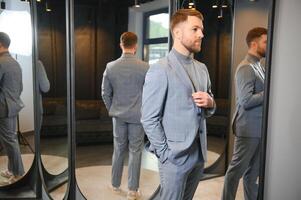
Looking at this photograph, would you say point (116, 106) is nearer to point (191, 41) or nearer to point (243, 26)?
point (191, 41)

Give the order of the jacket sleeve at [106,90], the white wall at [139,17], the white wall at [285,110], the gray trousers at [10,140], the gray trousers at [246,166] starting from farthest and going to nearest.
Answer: the gray trousers at [10,140] → the jacket sleeve at [106,90] → the white wall at [139,17] → the gray trousers at [246,166] → the white wall at [285,110]

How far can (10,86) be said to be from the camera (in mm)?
2523

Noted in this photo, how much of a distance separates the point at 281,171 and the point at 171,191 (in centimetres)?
78

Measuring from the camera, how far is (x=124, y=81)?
→ 2291 millimetres

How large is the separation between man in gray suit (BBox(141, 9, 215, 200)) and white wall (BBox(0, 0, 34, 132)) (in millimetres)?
1300

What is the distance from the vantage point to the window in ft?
7.25

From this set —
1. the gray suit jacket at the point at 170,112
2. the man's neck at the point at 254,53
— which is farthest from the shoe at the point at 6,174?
the man's neck at the point at 254,53

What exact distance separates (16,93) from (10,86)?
74 mm

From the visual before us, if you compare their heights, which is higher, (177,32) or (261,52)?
(177,32)

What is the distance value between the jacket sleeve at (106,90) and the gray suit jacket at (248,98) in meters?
0.93

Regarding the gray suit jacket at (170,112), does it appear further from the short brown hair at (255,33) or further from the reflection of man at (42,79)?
the reflection of man at (42,79)

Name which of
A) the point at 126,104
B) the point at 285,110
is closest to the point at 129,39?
the point at 126,104

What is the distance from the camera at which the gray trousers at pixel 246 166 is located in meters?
2.00

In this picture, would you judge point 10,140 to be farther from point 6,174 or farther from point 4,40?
point 4,40
